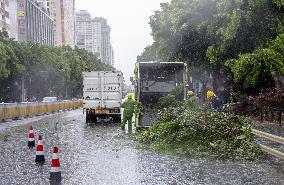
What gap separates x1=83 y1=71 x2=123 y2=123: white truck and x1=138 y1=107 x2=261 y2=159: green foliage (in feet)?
46.6

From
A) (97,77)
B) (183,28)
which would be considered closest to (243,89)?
(183,28)

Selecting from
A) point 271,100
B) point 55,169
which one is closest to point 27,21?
point 271,100

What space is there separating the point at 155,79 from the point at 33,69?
58.5 meters

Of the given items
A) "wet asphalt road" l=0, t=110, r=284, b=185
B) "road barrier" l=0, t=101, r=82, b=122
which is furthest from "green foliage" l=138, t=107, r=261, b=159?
"road barrier" l=0, t=101, r=82, b=122

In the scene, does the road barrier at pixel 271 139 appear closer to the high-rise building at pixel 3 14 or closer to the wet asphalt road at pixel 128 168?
the wet asphalt road at pixel 128 168

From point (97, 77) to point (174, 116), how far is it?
13880mm

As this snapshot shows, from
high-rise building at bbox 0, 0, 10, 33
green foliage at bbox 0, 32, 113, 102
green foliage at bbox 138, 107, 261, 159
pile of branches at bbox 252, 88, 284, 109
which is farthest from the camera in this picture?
high-rise building at bbox 0, 0, 10, 33

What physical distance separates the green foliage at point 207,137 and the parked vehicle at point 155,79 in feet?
23.9

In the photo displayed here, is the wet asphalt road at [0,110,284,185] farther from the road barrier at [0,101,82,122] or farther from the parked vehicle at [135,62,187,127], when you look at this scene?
the road barrier at [0,101,82,122]

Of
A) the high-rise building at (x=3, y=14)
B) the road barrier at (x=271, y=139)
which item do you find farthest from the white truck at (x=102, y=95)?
the high-rise building at (x=3, y=14)

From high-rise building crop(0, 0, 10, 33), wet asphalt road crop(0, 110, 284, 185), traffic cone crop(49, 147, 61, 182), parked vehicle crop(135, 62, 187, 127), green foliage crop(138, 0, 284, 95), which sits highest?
high-rise building crop(0, 0, 10, 33)

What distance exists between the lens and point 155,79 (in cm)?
2616

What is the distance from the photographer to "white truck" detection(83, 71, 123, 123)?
32125 mm

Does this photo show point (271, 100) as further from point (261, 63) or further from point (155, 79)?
point (155, 79)
